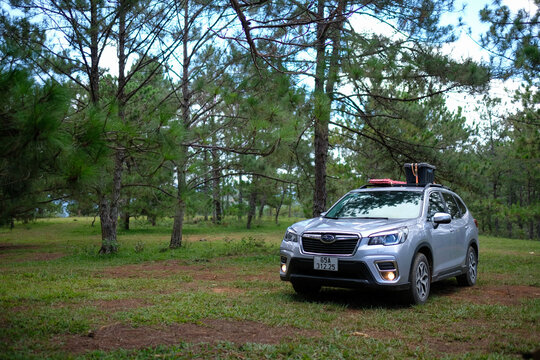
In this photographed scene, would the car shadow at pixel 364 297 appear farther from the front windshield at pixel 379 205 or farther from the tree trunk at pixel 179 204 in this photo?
the tree trunk at pixel 179 204

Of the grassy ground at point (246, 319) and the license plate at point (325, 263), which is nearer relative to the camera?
the grassy ground at point (246, 319)

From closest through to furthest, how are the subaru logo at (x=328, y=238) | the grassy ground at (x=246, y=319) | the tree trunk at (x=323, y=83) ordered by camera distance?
the grassy ground at (x=246, y=319)
the subaru logo at (x=328, y=238)
the tree trunk at (x=323, y=83)

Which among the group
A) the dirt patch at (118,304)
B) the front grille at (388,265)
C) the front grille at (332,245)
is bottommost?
the dirt patch at (118,304)

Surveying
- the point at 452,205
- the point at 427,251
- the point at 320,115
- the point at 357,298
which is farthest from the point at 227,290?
the point at 452,205

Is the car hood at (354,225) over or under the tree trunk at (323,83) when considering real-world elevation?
under

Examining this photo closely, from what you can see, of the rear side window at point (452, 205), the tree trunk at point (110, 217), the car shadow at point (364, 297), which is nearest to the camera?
the car shadow at point (364, 297)

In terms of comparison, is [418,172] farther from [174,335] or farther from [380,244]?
[174,335]

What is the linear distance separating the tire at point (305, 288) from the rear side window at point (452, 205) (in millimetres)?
2674

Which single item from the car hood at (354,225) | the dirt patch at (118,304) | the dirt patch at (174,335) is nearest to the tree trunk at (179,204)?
the dirt patch at (118,304)

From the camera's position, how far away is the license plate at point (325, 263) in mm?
6103

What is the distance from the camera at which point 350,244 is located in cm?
612

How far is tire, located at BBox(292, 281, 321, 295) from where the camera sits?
6878 millimetres

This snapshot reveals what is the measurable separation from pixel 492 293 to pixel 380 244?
2.86 metres

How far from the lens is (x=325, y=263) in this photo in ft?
20.2
